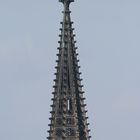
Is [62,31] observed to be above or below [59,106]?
above

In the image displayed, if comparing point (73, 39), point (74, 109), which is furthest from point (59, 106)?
point (73, 39)

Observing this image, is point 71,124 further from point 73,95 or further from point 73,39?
point 73,39

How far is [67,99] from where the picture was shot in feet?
257

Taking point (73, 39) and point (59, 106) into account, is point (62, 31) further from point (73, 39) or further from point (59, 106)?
point (59, 106)

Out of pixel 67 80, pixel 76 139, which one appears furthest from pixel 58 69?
pixel 76 139

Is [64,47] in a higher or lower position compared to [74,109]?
higher

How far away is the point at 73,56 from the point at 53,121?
19.7 feet

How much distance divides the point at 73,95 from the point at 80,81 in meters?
1.64

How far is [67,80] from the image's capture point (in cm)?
7894

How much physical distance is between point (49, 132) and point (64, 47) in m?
7.52

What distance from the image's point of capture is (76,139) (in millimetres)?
76750

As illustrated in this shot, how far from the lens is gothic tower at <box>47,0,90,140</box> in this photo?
7725cm

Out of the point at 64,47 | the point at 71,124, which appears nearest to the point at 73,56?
the point at 64,47

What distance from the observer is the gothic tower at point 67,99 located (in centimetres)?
7725
